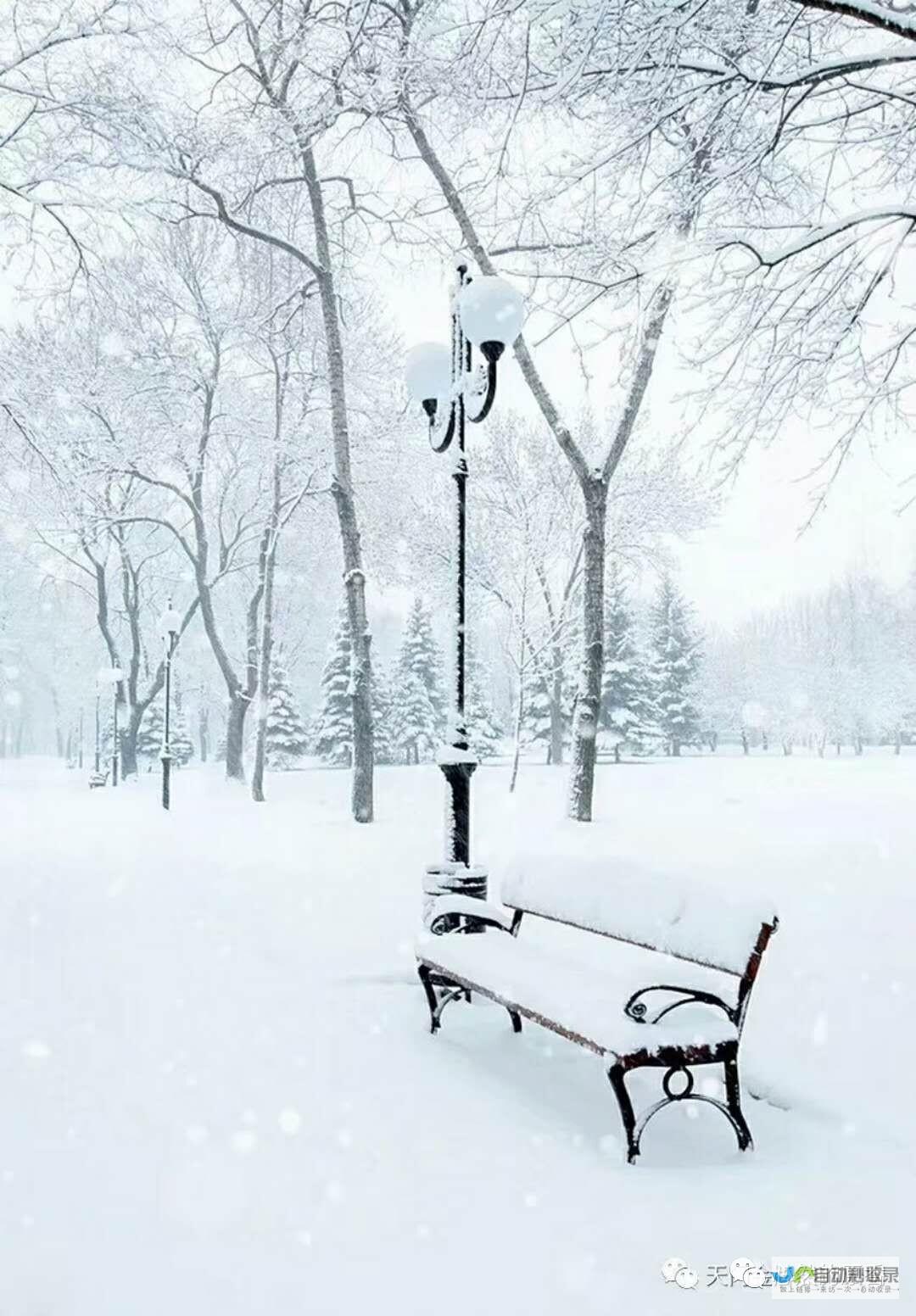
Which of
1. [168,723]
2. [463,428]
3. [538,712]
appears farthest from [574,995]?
[538,712]

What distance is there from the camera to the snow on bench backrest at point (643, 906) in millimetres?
3660

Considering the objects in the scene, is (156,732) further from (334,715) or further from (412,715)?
(412,715)

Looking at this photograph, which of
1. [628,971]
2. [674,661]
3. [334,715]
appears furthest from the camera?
[674,661]

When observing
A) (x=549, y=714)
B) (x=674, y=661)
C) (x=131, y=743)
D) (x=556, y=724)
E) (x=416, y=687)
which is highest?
(x=674, y=661)

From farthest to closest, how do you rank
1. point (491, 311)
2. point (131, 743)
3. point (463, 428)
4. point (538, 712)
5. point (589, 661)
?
point (538, 712)
point (131, 743)
point (589, 661)
point (463, 428)
point (491, 311)

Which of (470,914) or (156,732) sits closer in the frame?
(470,914)

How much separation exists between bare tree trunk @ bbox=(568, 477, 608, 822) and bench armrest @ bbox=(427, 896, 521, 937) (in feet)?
21.7

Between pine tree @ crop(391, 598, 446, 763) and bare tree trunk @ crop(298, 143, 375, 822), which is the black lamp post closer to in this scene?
bare tree trunk @ crop(298, 143, 375, 822)

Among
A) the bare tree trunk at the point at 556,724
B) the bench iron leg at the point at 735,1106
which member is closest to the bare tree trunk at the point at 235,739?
the bare tree trunk at the point at 556,724

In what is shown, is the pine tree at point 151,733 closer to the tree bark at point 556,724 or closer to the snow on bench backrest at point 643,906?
the tree bark at point 556,724

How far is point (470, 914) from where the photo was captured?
17.4 feet

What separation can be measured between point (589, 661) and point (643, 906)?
7.94 metres

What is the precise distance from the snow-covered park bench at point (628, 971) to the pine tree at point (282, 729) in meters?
37.1

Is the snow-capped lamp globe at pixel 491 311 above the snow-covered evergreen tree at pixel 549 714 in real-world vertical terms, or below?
above
